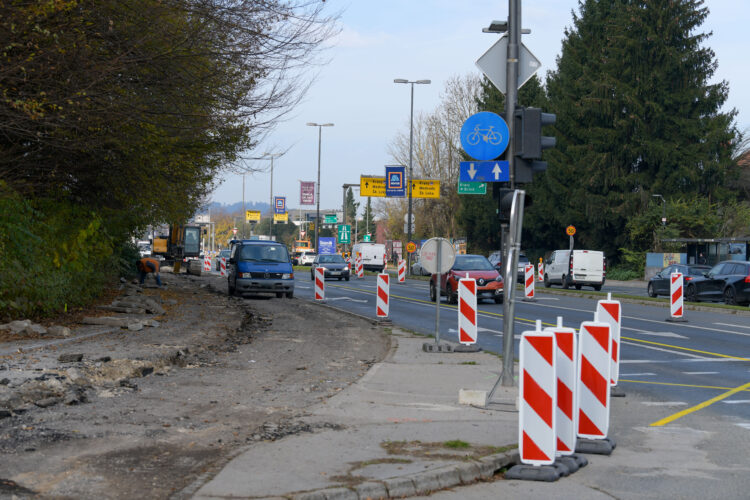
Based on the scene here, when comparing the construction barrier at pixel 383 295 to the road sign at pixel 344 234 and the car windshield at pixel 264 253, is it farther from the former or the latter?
the road sign at pixel 344 234

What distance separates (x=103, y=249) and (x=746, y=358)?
1291 centimetres

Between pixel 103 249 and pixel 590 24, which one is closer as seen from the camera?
pixel 103 249

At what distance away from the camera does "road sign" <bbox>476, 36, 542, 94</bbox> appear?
36.2 ft

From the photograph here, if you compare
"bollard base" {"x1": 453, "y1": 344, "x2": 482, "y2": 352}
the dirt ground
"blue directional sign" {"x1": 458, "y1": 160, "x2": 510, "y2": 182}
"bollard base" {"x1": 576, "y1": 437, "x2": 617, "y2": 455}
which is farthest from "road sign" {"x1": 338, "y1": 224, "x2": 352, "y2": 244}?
"bollard base" {"x1": 576, "y1": 437, "x2": 617, "y2": 455}

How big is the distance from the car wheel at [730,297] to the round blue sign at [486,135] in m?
21.1

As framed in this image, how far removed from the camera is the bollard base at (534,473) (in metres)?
6.34

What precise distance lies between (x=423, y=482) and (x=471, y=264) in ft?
77.7

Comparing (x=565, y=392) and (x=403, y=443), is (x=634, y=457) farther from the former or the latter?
(x=403, y=443)

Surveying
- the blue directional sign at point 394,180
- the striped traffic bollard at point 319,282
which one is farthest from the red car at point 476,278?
the blue directional sign at point 394,180

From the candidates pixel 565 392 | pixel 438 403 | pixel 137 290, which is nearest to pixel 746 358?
pixel 438 403

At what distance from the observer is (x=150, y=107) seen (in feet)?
46.8

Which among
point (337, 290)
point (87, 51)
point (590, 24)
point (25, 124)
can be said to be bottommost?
point (337, 290)

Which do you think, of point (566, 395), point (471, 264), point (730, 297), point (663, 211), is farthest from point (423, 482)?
point (663, 211)

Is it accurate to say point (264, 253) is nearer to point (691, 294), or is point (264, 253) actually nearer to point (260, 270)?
point (260, 270)
